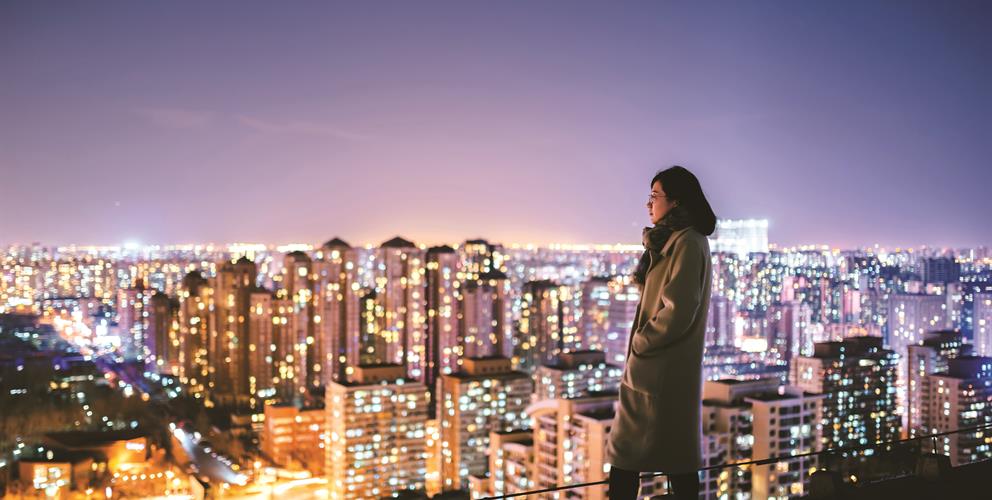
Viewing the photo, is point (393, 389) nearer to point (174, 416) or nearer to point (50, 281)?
point (174, 416)

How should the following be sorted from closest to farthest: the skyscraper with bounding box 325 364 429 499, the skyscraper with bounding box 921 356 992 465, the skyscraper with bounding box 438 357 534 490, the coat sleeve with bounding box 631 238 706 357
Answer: the coat sleeve with bounding box 631 238 706 357, the skyscraper with bounding box 921 356 992 465, the skyscraper with bounding box 325 364 429 499, the skyscraper with bounding box 438 357 534 490

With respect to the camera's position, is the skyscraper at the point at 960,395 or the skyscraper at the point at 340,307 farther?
the skyscraper at the point at 340,307

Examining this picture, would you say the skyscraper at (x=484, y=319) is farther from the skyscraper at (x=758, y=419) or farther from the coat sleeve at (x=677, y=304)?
the coat sleeve at (x=677, y=304)

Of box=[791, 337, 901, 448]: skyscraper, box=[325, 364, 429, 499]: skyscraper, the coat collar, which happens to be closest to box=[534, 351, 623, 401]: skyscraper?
box=[325, 364, 429, 499]: skyscraper

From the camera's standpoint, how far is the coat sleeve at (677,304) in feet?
3.06

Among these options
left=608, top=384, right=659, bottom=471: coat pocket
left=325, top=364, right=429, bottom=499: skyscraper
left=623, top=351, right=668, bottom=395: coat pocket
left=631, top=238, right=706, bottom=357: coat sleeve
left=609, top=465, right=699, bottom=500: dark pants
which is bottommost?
left=325, top=364, right=429, bottom=499: skyscraper

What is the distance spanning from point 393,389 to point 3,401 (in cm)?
444

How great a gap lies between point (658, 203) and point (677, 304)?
0.14m

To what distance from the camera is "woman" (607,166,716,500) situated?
94 cm

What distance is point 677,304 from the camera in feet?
3.06

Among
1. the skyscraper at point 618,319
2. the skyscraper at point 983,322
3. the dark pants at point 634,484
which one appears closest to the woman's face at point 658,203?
the dark pants at point 634,484

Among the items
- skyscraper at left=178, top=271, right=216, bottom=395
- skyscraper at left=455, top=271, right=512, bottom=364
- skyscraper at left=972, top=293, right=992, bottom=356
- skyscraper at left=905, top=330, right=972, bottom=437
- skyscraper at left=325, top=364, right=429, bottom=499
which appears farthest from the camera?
skyscraper at left=178, top=271, right=216, bottom=395

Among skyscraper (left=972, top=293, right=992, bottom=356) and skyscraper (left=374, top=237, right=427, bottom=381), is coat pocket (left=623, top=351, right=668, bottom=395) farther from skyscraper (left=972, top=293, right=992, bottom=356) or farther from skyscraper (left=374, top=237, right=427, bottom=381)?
skyscraper (left=374, top=237, right=427, bottom=381)

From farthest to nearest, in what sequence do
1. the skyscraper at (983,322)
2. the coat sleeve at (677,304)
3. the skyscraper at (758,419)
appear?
the skyscraper at (983,322) → the skyscraper at (758,419) → the coat sleeve at (677,304)
